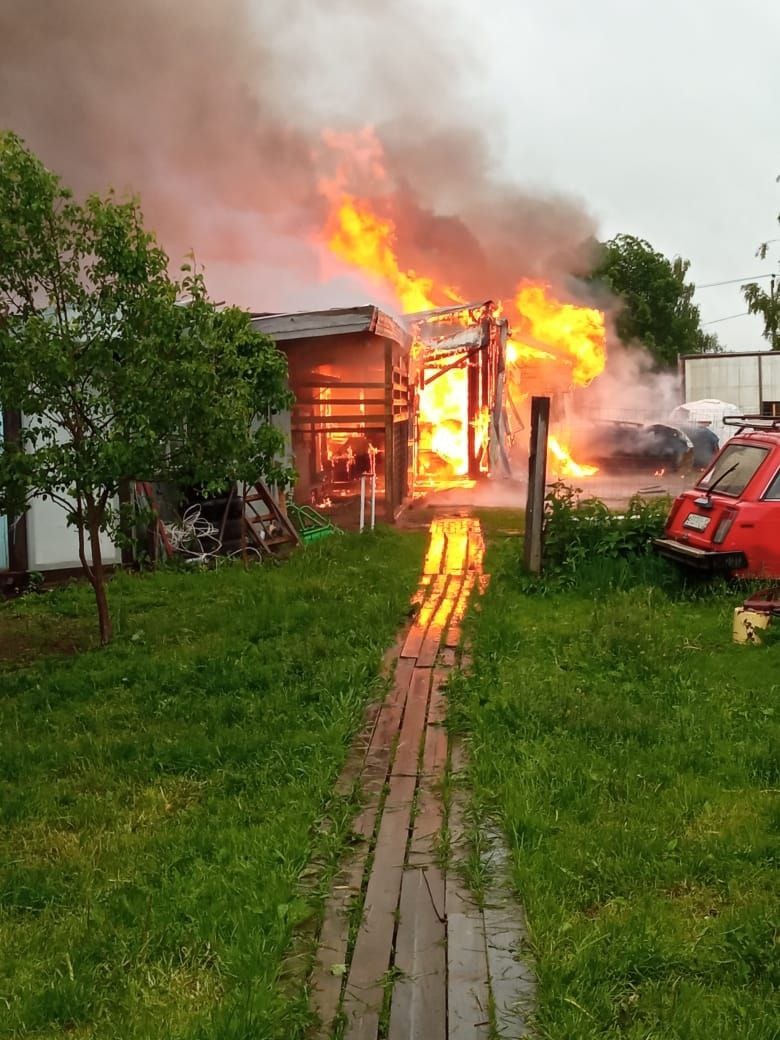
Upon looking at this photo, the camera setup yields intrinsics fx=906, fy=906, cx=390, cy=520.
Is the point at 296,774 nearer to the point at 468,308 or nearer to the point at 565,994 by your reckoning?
the point at 565,994

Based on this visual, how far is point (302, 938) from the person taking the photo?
324cm

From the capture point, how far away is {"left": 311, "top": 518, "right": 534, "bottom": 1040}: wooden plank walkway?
2828mm

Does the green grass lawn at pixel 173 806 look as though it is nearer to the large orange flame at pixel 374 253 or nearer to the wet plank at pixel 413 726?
the wet plank at pixel 413 726

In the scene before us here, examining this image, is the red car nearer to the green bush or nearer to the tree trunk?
the green bush

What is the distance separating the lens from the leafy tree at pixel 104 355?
20.2 feet

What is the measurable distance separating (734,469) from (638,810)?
529 cm

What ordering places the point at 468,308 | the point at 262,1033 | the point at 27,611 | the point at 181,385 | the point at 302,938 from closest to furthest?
the point at 262,1033 → the point at 302,938 → the point at 181,385 → the point at 27,611 → the point at 468,308

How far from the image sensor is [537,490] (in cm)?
938

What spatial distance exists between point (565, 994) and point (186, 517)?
9245mm

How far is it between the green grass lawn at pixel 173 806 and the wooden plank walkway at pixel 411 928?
0.13 m

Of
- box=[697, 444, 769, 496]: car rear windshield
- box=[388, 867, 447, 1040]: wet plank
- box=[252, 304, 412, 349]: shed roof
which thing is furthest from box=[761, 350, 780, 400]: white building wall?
box=[388, 867, 447, 1040]: wet plank

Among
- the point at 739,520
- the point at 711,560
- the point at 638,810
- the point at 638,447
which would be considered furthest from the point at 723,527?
the point at 638,447

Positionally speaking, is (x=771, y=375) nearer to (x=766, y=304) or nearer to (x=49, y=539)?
(x=766, y=304)

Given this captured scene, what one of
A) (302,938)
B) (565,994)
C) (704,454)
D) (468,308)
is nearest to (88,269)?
(302,938)
